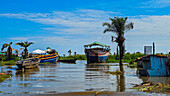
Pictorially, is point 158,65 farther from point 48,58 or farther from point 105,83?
point 48,58

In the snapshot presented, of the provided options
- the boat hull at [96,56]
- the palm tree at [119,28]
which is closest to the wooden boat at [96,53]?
the boat hull at [96,56]

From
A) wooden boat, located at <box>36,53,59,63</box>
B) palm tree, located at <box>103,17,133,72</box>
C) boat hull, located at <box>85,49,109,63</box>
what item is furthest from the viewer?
wooden boat, located at <box>36,53,59,63</box>

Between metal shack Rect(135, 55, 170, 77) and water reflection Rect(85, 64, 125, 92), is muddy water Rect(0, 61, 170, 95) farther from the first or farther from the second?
metal shack Rect(135, 55, 170, 77)

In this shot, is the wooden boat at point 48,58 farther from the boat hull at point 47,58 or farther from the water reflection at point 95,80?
the water reflection at point 95,80

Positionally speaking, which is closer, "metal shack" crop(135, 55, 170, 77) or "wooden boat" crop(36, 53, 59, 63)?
"metal shack" crop(135, 55, 170, 77)

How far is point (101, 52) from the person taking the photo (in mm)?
54188

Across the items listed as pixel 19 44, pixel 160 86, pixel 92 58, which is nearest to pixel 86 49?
pixel 92 58

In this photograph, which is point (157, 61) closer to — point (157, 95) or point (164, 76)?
point (164, 76)

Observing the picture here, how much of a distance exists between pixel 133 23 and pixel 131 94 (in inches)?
Answer: 1073

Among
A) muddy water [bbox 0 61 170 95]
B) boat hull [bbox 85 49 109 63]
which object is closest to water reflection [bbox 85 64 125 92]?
muddy water [bbox 0 61 170 95]

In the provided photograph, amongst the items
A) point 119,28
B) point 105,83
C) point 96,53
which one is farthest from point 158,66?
point 96,53

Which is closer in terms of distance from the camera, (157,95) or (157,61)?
(157,95)

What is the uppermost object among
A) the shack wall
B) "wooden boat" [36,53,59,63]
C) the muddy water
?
"wooden boat" [36,53,59,63]

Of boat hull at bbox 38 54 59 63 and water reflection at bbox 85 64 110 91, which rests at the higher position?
boat hull at bbox 38 54 59 63
